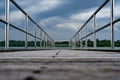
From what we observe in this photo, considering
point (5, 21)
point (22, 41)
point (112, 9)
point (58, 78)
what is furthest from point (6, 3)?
point (58, 78)

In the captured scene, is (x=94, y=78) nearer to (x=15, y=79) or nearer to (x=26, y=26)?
(x=15, y=79)

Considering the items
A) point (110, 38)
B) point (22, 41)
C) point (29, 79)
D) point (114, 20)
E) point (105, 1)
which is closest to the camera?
point (29, 79)

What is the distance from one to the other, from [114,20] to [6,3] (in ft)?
4.57

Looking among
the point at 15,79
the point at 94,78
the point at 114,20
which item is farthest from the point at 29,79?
the point at 114,20

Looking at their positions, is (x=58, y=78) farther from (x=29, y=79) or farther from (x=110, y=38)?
(x=110, y=38)

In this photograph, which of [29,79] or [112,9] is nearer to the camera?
[29,79]

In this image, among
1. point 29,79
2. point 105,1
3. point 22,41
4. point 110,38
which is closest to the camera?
point 29,79

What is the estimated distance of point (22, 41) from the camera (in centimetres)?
519

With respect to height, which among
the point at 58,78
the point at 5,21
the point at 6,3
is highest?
the point at 6,3

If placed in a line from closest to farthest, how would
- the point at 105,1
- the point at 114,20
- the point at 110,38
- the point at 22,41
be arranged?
the point at 114,20 < the point at 110,38 < the point at 105,1 < the point at 22,41

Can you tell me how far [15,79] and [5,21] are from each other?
9.14 ft

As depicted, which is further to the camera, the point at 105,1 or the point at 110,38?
the point at 105,1

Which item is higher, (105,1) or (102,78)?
(105,1)

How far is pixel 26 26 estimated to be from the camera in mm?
5383
